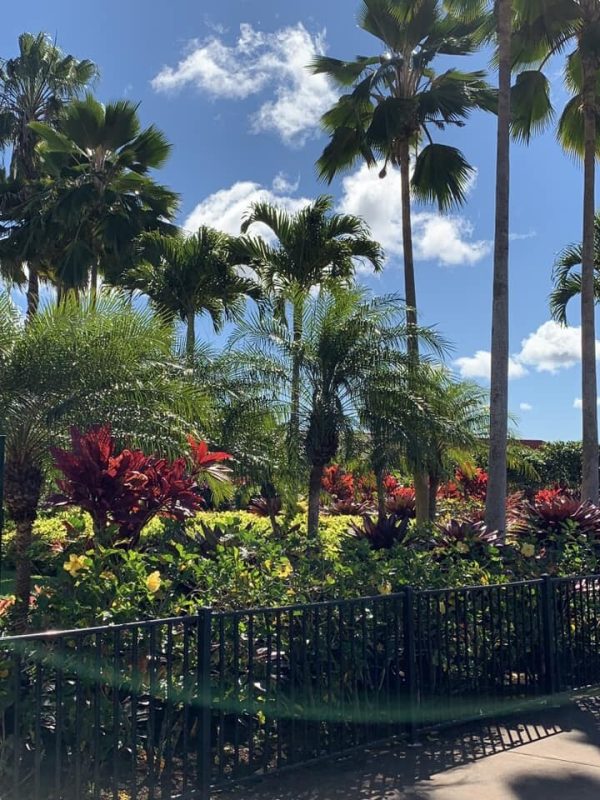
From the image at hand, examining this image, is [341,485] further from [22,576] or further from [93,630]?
[93,630]

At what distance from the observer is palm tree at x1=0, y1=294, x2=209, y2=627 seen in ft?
27.2

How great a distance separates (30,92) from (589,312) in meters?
18.3

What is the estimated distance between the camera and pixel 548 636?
5914 millimetres

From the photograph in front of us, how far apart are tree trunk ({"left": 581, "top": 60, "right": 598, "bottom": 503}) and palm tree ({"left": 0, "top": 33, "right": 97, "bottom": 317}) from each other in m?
15.8

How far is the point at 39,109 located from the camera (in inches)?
916

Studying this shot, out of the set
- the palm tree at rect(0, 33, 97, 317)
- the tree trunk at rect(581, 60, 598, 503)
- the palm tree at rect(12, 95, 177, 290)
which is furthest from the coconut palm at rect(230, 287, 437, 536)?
the palm tree at rect(0, 33, 97, 317)

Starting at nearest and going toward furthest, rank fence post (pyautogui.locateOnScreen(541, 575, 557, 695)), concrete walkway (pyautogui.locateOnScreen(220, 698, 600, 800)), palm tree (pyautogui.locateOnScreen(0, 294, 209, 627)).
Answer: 1. concrete walkway (pyautogui.locateOnScreen(220, 698, 600, 800))
2. fence post (pyautogui.locateOnScreen(541, 575, 557, 695))
3. palm tree (pyautogui.locateOnScreen(0, 294, 209, 627))

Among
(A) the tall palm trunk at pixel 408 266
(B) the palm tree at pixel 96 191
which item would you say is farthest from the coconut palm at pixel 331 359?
(B) the palm tree at pixel 96 191

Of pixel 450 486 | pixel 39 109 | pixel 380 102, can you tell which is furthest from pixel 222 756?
pixel 39 109

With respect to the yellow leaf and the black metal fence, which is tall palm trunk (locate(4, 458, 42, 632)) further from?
the black metal fence

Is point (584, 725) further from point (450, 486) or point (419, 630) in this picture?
point (450, 486)

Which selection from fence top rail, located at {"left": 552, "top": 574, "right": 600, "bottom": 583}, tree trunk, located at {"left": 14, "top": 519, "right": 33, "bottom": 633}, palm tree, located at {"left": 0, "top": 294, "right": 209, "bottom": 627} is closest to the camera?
tree trunk, located at {"left": 14, "top": 519, "right": 33, "bottom": 633}

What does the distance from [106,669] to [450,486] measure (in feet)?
61.2

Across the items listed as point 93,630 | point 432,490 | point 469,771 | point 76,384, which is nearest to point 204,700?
point 93,630
